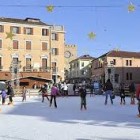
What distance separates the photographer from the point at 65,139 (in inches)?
421

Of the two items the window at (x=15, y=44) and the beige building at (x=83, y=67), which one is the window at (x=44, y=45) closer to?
the window at (x=15, y=44)

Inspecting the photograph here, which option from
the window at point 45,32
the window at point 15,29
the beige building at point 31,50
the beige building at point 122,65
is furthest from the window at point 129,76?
the window at point 15,29

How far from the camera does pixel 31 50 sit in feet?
214

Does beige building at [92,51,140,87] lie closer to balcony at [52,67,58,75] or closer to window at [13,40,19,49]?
balcony at [52,67,58,75]

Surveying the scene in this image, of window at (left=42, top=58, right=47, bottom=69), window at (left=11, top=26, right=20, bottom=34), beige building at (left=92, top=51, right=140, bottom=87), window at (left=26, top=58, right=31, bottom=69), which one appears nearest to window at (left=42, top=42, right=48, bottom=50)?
window at (left=42, top=58, right=47, bottom=69)

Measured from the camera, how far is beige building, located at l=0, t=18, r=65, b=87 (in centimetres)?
6241

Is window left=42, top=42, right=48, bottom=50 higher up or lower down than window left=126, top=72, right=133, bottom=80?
higher up

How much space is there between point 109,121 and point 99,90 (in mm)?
27955

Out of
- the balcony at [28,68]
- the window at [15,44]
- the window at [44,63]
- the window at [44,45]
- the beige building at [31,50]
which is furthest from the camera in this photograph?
the window at [44,45]

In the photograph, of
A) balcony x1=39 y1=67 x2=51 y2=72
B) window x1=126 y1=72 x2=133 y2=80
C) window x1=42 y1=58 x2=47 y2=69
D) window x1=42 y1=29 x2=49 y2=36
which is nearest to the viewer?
balcony x1=39 y1=67 x2=51 y2=72

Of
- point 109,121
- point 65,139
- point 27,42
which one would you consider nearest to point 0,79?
point 27,42

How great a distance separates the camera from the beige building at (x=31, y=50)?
62406 mm

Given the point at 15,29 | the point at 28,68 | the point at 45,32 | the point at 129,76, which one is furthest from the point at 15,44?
the point at 129,76

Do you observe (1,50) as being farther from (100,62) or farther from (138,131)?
(138,131)
